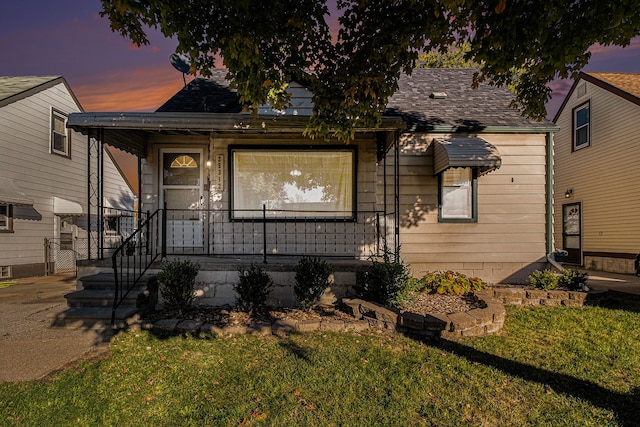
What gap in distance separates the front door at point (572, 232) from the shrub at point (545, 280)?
321 inches

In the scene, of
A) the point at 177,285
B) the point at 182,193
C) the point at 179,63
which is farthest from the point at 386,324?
the point at 179,63

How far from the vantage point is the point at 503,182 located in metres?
7.86

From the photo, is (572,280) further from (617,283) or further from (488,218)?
(617,283)

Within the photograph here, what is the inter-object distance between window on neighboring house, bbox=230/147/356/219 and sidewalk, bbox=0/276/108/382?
147 inches

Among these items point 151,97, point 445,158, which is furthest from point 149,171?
point 445,158

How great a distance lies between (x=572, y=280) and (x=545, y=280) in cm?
55

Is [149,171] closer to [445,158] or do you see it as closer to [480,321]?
[445,158]

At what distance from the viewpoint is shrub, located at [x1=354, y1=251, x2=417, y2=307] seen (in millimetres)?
5391

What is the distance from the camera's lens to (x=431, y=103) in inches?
340

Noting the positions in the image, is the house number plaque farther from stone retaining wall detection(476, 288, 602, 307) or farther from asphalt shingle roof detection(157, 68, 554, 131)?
stone retaining wall detection(476, 288, 602, 307)

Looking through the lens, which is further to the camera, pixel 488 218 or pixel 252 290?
pixel 488 218

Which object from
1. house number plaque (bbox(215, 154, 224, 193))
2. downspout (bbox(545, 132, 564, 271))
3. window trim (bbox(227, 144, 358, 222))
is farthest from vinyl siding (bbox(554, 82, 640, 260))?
house number plaque (bbox(215, 154, 224, 193))

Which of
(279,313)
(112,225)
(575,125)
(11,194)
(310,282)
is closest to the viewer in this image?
(279,313)

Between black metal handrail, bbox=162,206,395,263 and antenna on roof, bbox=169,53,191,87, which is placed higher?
antenna on roof, bbox=169,53,191,87
